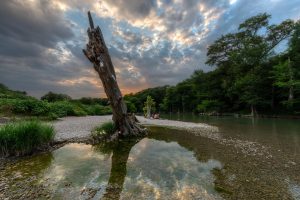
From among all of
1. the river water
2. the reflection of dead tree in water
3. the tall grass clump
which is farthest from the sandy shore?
the reflection of dead tree in water

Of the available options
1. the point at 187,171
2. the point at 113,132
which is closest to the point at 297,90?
the point at 113,132

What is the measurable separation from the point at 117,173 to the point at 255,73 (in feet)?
131

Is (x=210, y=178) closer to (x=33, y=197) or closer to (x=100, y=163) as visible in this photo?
(x=100, y=163)

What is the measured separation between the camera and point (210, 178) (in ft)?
16.4

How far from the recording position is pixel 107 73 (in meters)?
10.9

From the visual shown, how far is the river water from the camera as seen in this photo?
4160mm

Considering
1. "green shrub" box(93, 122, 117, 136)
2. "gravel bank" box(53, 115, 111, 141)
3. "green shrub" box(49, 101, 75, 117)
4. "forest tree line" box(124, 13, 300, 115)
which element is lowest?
"gravel bank" box(53, 115, 111, 141)

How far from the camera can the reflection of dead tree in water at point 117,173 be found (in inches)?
164

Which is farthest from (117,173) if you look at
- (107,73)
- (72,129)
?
(72,129)

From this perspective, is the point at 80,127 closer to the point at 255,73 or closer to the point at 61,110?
the point at 61,110

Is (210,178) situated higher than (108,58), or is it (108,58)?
(108,58)

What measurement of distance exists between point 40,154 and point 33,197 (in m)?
4.14

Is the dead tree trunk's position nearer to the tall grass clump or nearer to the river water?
the river water

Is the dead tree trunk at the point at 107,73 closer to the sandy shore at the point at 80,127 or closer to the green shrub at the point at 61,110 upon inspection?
the sandy shore at the point at 80,127
